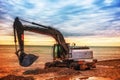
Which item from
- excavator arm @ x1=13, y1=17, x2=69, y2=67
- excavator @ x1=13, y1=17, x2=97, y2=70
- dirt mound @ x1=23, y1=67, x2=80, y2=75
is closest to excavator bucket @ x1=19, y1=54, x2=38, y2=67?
excavator arm @ x1=13, y1=17, x2=69, y2=67

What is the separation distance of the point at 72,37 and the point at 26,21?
1.02 metres

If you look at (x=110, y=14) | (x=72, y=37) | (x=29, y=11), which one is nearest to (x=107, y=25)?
(x=110, y=14)

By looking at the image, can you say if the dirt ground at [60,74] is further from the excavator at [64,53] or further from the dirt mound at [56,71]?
the excavator at [64,53]

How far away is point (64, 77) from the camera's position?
5.58 m

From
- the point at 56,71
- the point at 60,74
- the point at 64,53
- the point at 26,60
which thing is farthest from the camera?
the point at 64,53

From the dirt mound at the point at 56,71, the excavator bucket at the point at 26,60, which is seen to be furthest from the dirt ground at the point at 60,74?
the excavator bucket at the point at 26,60

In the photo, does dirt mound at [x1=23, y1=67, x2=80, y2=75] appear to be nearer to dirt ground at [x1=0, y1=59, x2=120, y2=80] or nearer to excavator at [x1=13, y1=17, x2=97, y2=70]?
dirt ground at [x1=0, y1=59, x2=120, y2=80]

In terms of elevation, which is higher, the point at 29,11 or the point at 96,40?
the point at 29,11

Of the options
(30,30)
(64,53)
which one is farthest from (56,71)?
(30,30)

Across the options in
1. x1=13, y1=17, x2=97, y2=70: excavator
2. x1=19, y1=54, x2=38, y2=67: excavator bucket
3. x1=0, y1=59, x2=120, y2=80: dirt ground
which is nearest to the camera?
x1=19, y1=54, x2=38, y2=67: excavator bucket

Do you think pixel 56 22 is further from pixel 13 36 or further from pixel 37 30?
pixel 13 36

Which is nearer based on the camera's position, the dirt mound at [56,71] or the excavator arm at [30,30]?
the excavator arm at [30,30]

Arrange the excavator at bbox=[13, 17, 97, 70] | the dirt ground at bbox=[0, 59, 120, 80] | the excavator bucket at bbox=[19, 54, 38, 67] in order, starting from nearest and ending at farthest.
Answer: the excavator bucket at bbox=[19, 54, 38, 67], the dirt ground at bbox=[0, 59, 120, 80], the excavator at bbox=[13, 17, 97, 70]

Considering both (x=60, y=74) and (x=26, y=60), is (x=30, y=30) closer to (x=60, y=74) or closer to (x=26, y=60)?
(x=26, y=60)
